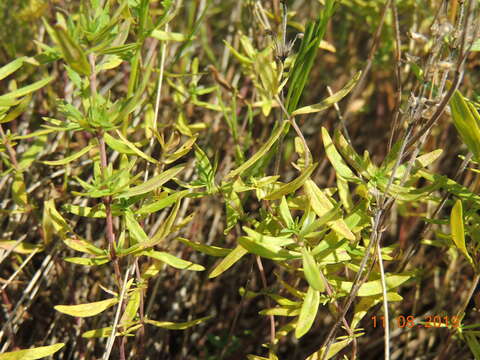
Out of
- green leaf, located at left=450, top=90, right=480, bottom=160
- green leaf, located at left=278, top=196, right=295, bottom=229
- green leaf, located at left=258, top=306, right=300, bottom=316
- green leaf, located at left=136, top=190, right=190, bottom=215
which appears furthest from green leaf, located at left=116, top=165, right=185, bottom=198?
green leaf, located at left=450, top=90, right=480, bottom=160

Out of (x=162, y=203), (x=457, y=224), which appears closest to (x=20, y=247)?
(x=162, y=203)

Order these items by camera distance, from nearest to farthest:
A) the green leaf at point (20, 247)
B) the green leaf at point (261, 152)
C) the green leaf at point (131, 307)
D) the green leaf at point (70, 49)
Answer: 1. the green leaf at point (70, 49)
2. the green leaf at point (261, 152)
3. the green leaf at point (131, 307)
4. the green leaf at point (20, 247)

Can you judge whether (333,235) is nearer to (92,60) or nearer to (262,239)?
(262,239)

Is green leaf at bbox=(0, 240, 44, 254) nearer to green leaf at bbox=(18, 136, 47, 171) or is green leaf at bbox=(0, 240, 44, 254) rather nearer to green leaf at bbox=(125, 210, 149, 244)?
green leaf at bbox=(18, 136, 47, 171)

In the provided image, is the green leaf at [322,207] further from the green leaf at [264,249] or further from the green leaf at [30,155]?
the green leaf at [30,155]

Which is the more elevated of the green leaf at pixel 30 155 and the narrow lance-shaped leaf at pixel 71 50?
the narrow lance-shaped leaf at pixel 71 50

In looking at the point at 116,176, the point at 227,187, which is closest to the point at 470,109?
the point at 227,187

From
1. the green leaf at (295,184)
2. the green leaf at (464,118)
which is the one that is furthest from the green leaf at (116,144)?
the green leaf at (464,118)
